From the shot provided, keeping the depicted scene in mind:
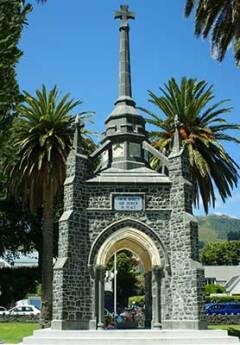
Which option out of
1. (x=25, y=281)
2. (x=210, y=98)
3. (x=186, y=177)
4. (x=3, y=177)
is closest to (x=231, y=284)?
(x=25, y=281)

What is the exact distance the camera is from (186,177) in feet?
78.1

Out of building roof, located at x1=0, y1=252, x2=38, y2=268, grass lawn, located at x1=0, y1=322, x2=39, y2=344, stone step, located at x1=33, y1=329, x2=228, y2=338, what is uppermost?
building roof, located at x1=0, y1=252, x2=38, y2=268

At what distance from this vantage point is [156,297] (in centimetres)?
2253

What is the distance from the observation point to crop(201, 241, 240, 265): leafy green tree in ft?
330

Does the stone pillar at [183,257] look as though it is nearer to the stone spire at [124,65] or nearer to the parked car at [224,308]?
the stone spire at [124,65]

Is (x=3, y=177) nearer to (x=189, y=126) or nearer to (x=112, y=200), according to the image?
(x=112, y=200)

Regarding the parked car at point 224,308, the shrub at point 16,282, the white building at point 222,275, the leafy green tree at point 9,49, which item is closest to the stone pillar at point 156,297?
the leafy green tree at point 9,49

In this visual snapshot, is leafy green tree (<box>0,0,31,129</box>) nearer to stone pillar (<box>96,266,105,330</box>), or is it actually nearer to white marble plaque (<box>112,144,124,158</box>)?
stone pillar (<box>96,266,105,330</box>)

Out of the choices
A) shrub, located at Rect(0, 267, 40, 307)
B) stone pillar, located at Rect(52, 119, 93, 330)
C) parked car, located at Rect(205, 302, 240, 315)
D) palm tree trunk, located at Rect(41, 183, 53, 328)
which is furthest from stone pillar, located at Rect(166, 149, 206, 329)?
parked car, located at Rect(205, 302, 240, 315)

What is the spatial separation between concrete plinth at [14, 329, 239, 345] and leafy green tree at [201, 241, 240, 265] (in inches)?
3219

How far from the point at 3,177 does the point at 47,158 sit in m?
16.6

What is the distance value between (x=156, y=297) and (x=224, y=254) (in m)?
81.4

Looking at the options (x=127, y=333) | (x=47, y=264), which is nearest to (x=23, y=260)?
(x=47, y=264)

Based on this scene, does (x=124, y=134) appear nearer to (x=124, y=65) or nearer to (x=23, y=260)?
(x=124, y=65)
